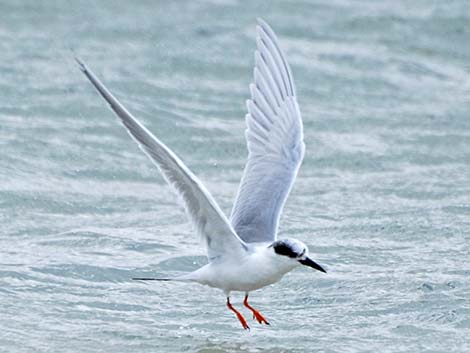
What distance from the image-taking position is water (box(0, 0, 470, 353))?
330 inches

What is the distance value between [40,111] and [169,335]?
5.61 metres

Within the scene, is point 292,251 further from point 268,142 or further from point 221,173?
point 221,173

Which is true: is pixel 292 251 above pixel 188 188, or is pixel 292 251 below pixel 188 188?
below

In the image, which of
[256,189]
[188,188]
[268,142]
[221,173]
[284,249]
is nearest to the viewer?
[188,188]

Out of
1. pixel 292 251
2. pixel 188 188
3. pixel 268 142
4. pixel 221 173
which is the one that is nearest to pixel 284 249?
pixel 292 251

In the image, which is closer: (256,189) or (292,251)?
(292,251)

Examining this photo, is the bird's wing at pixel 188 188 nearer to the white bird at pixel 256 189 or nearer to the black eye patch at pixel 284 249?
the white bird at pixel 256 189

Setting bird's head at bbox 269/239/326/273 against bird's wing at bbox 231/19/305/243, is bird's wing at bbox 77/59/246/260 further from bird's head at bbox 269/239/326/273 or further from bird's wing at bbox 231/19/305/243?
bird's wing at bbox 231/19/305/243

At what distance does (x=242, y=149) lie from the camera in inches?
492

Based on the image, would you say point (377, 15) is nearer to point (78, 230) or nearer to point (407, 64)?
point (407, 64)

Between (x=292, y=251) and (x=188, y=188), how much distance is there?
74 centimetres

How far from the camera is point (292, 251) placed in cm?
727

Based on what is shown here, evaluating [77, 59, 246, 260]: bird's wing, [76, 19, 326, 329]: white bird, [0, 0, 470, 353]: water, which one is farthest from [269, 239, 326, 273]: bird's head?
[0, 0, 470, 353]: water

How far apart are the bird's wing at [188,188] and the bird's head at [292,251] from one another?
0.26 meters
